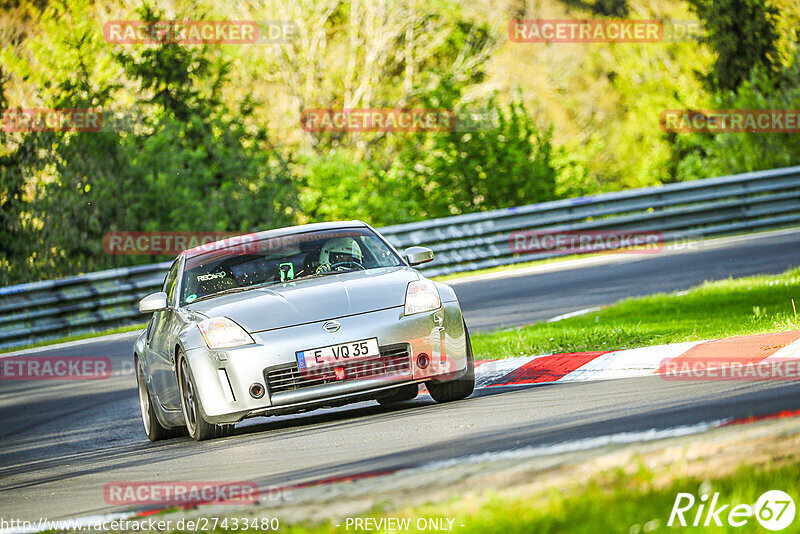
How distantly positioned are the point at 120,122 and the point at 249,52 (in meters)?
12.6

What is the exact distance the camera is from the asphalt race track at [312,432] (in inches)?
234

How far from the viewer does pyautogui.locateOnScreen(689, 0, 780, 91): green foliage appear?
33.8m

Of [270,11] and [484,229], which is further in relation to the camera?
[270,11]

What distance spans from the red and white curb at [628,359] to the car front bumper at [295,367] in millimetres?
1357

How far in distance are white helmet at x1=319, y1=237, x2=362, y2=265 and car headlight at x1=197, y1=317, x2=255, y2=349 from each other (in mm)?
1251

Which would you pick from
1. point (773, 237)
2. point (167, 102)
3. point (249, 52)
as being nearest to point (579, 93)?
point (249, 52)

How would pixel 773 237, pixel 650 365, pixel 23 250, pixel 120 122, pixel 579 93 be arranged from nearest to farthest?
pixel 650 365, pixel 773 237, pixel 23 250, pixel 120 122, pixel 579 93

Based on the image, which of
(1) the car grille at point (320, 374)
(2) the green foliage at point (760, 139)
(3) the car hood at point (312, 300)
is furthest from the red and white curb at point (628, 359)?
(2) the green foliage at point (760, 139)

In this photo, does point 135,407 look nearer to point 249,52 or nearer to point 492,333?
point 492,333

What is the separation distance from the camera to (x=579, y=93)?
56062mm

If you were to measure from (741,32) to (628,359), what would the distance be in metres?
27.2

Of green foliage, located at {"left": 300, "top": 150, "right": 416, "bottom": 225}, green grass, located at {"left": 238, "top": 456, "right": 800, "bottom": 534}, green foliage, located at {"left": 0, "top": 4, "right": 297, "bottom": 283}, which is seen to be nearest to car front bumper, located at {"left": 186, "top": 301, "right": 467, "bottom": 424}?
green grass, located at {"left": 238, "top": 456, "right": 800, "bottom": 534}

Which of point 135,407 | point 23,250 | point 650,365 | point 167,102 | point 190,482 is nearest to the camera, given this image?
point 190,482

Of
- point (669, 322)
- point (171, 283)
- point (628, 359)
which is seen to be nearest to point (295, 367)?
point (171, 283)
